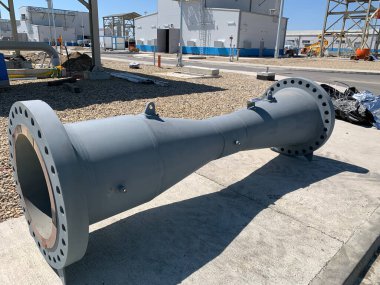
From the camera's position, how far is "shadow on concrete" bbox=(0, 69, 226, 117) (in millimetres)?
6598

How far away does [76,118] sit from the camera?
5258 mm

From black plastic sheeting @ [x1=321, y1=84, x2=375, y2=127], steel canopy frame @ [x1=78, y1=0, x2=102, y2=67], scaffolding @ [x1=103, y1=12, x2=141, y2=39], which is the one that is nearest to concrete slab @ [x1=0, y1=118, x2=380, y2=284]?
black plastic sheeting @ [x1=321, y1=84, x2=375, y2=127]

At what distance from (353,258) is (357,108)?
4460mm

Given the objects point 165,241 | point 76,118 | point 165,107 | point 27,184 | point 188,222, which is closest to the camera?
point 27,184

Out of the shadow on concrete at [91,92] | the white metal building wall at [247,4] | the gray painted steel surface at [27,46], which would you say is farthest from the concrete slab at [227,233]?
the white metal building wall at [247,4]

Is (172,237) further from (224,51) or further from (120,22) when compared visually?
(120,22)

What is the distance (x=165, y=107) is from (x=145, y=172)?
4700mm

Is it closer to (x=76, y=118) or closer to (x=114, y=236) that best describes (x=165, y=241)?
(x=114, y=236)

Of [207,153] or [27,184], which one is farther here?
[207,153]

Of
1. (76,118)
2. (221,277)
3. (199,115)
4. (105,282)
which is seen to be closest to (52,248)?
(105,282)

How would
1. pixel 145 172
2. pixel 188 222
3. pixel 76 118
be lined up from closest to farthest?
pixel 145 172 → pixel 188 222 → pixel 76 118

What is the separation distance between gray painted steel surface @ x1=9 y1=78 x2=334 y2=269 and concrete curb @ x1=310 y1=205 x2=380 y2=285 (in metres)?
1.05

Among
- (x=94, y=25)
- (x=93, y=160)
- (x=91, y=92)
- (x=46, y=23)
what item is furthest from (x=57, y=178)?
(x=46, y=23)

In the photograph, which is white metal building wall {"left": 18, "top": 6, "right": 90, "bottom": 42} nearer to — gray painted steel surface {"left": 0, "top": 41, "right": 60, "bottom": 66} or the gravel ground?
gray painted steel surface {"left": 0, "top": 41, "right": 60, "bottom": 66}
